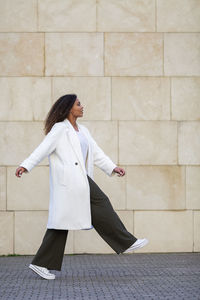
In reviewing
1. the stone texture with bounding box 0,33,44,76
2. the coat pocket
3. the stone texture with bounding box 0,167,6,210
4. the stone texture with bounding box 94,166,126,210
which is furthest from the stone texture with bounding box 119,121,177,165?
the coat pocket

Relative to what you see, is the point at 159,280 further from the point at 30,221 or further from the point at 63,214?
the point at 30,221

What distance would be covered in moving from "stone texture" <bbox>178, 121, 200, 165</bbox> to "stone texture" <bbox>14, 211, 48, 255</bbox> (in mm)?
2046

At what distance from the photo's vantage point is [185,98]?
415 inches

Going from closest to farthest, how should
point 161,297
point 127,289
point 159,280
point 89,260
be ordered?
point 161,297 → point 127,289 → point 159,280 → point 89,260

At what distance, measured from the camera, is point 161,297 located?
6488mm

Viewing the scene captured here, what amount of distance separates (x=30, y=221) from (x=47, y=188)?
0.50 meters

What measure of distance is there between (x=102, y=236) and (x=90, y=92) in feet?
9.55

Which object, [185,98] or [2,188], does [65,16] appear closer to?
[185,98]

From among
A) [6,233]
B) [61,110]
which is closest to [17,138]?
[6,233]

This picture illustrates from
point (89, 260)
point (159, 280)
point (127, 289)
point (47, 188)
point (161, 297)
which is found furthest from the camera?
point (47, 188)

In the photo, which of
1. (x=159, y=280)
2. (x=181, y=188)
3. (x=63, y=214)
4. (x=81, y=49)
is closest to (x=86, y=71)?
(x=81, y=49)

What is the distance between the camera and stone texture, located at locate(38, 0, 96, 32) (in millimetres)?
10508

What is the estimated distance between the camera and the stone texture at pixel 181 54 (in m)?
10.5

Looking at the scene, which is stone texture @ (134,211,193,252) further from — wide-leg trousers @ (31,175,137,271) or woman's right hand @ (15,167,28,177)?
woman's right hand @ (15,167,28,177)
